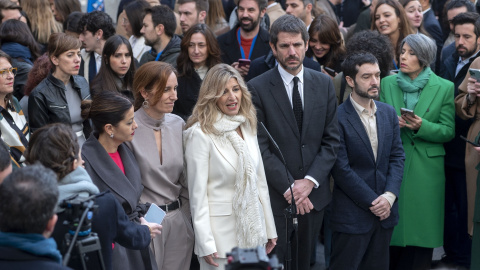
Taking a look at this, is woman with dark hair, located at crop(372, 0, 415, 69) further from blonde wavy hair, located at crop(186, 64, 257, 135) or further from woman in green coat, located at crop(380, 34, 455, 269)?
blonde wavy hair, located at crop(186, 64, 257, 135)

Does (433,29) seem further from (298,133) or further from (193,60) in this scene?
(298,133)

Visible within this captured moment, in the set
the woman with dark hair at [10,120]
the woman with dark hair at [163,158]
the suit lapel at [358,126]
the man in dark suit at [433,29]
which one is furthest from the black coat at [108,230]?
the man in dark suit at [433,29]

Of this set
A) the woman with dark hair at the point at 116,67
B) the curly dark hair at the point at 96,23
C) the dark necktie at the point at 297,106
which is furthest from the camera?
the curly dark hair at the point at 96,23

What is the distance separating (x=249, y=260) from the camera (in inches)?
116

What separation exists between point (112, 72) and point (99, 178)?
2.46 m

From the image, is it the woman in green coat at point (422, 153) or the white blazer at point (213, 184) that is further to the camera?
the woman in green coat at point (422, 153)

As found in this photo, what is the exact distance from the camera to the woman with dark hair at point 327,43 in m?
7.27

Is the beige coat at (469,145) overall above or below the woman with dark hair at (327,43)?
below

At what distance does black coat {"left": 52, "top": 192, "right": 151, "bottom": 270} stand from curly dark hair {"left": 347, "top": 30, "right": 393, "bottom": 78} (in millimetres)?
3396

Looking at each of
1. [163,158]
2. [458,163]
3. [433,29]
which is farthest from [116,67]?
[433,29]

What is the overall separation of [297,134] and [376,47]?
5.29ft

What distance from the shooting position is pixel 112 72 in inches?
264

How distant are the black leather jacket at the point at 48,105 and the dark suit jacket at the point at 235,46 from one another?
77.6 inches

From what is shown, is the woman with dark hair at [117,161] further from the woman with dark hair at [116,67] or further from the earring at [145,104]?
the woman with dark hair at [116,67]
